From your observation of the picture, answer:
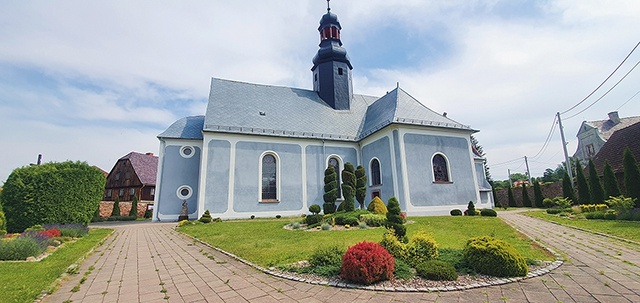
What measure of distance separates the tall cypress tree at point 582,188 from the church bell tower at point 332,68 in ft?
59.5

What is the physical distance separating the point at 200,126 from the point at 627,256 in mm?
24302

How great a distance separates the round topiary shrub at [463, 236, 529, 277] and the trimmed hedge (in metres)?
16.2

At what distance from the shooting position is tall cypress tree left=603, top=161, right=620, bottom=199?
54.8ft

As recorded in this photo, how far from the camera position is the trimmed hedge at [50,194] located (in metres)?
11.4

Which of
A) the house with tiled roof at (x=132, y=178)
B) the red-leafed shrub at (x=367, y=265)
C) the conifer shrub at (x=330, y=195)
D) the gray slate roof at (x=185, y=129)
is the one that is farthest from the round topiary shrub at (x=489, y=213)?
the house with tiled roof at (x=132, y=178)

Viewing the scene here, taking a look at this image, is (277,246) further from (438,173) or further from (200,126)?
(200,126)

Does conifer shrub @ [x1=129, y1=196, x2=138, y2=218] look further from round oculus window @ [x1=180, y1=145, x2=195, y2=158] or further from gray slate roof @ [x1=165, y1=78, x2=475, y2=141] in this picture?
gray slate roof @ [x1=165, y1=78, x2=475, y2=141]

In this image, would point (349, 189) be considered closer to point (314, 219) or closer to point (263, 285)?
point (314, 219)

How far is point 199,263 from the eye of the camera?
6.40m

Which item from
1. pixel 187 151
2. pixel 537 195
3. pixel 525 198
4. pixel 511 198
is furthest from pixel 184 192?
pixel 511 198

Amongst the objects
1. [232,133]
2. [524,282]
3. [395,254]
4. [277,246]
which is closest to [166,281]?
[277,246]

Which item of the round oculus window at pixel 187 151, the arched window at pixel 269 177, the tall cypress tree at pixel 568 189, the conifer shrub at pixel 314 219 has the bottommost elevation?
the conifer shrub at pixel 314 219

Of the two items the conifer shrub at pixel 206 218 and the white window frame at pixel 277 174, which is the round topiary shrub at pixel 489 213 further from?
the conifer shrub at pixel 206 218

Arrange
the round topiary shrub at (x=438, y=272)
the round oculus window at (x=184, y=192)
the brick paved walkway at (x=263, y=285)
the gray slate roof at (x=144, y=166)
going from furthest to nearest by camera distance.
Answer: the gray slate roof at (x=144, y=166) → the round oculus window at (x=184, y=192) → the round topiary shrub at (x=438, y=272) → the brick paved walkway at (x=263, y=285)
